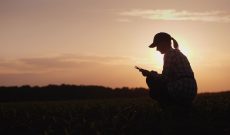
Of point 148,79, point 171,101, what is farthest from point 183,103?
point 148,79

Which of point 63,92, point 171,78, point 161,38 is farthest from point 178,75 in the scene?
point 63,92

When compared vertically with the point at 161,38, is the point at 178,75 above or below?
below

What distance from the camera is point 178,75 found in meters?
10.7

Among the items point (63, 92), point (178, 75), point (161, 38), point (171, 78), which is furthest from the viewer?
point (63, 92)

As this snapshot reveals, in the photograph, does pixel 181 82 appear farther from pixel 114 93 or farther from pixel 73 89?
pixel 73 89

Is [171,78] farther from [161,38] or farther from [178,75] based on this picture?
[161,38]

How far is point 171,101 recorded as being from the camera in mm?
11000

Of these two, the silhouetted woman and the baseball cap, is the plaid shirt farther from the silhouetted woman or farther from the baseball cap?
the baseball cap

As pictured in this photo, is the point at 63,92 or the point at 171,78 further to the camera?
the point at 63,92

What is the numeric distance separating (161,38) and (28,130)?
3.56 m

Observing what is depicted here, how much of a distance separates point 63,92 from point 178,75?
151 feet

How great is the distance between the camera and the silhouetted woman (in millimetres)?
10648

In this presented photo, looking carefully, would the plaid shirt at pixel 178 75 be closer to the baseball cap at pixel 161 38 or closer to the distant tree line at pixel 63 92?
the baseball cap at pixel 161 38

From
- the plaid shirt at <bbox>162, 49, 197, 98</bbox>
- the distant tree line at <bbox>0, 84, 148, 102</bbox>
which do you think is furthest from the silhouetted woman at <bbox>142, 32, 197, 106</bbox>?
the distant tree line at <bbox>0, 84, 148, 102</bbox>
